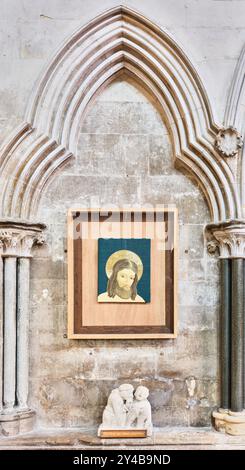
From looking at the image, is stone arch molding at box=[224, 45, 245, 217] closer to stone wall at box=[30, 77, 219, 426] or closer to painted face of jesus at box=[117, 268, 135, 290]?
stone wall at box=[30, 77, 219, 426]

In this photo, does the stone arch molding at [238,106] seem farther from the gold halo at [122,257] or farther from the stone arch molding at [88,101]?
the gold halo at [122,257]

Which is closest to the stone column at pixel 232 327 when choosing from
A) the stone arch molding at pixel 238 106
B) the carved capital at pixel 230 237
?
the carved capital at pixel 230 237

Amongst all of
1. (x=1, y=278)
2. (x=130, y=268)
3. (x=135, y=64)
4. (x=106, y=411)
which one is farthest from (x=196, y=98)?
(x=106, y=411)

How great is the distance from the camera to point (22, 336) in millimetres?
→ 4105

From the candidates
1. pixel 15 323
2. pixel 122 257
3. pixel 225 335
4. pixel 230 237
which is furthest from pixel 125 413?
pixel 230 237

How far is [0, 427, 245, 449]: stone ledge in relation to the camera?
3.92 meters

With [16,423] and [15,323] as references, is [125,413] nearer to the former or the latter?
[16,423]

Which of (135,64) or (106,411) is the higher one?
(135,64)

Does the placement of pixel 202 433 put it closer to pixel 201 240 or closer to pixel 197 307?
pixel 197 307

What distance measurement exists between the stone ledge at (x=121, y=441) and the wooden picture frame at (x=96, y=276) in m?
0.75

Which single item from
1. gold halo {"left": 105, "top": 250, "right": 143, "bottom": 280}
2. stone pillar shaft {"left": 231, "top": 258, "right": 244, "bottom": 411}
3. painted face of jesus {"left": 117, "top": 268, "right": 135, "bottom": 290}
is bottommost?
stone pillar shaft {"left": 231, "top": 258, "right": 244, "bottom": 411}

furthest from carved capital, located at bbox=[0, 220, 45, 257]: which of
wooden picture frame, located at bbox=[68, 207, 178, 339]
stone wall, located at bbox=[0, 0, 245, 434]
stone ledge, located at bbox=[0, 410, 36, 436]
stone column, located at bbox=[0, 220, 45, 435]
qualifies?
stone ledge, located at bbox=[0, 410, 36, 436]
